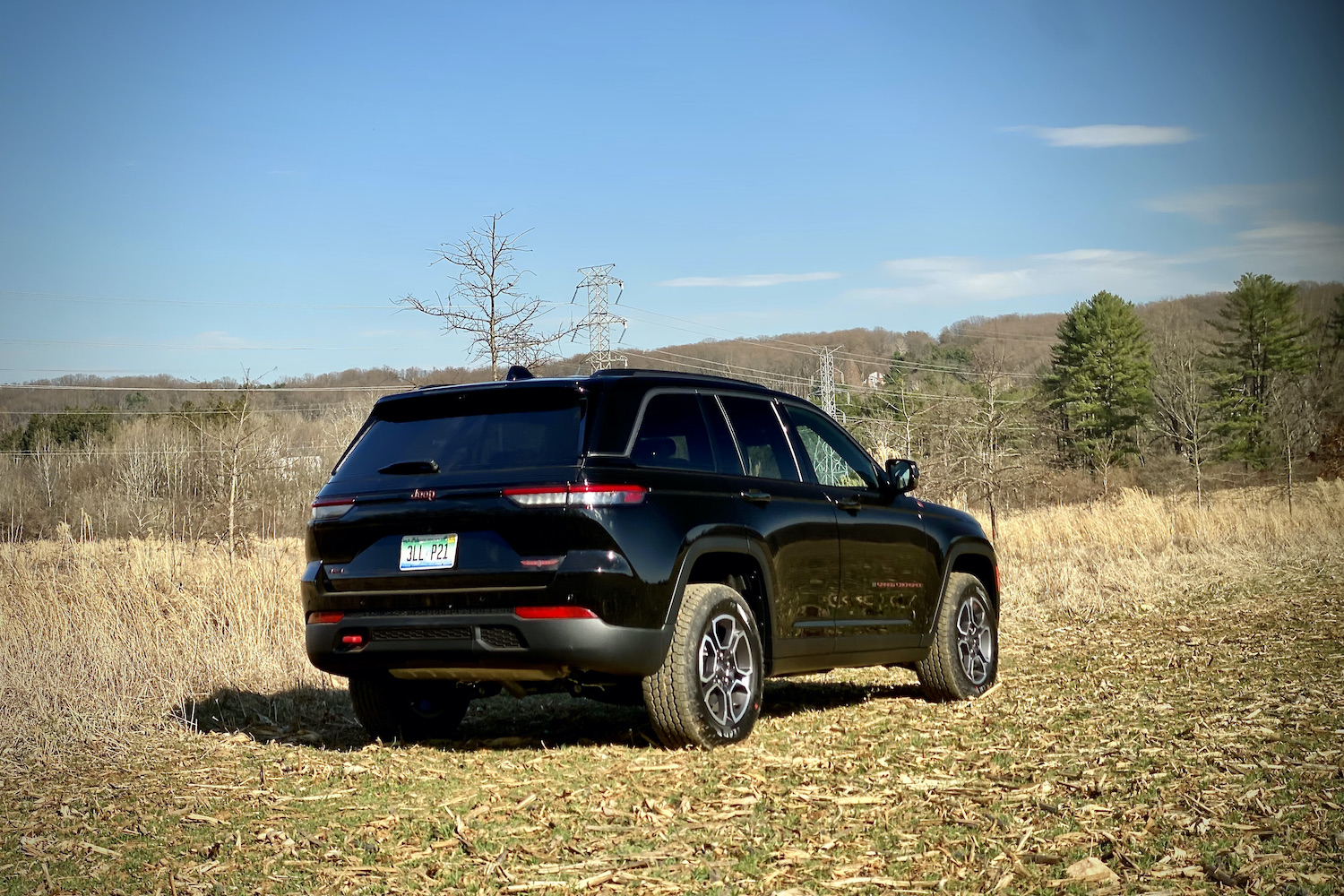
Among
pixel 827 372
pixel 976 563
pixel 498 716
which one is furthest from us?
pixel 827 372

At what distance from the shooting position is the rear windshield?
5.65 metres

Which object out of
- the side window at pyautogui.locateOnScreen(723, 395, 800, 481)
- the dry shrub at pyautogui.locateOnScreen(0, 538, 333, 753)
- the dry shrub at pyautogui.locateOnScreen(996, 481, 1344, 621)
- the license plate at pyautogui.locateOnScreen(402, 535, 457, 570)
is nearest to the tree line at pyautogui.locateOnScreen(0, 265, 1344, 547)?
the dry shrub at pyautogui.locateOnScreen(996, 481, 1344, 621)

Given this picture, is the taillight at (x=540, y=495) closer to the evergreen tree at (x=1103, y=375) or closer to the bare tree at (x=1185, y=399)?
the bare tree at (x=1185, y=399)

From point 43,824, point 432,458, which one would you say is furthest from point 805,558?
point 43,824

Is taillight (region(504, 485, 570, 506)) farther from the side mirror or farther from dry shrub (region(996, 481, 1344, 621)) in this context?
dry shrub (region(996, 481, 1344, 621))

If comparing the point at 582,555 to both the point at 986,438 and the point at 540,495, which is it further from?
the point at 986,438

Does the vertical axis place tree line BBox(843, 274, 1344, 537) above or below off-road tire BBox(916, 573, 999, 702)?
above

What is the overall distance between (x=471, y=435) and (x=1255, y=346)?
82.6 metres

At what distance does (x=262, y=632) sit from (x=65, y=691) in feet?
7.95

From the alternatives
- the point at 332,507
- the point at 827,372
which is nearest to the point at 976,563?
the point at 332,507

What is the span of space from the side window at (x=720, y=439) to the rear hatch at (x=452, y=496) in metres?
0.94

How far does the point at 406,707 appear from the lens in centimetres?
679

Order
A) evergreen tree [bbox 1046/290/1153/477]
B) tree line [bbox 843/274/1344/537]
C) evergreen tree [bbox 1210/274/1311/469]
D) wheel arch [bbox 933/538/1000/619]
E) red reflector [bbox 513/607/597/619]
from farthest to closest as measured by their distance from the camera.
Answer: evergreen tree [bbox 1046/290/1153/477]
evergreen tree [bbox 1210/274/1311/469]
tree line [bbox 843/274/1344/537]
wheel arch [bbox 933/538/1000/619]
red reflector [bbox 513/607/597/619]

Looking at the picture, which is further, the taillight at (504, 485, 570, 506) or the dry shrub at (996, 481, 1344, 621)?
the dry shrub at (996, 481, 1344, 621)
